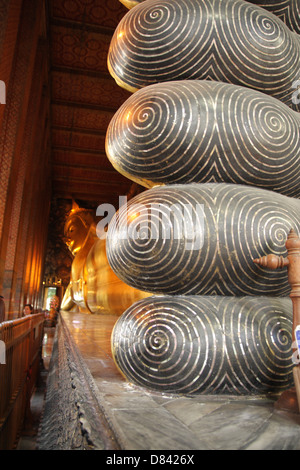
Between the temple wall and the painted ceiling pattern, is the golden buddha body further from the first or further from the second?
the painted ceiling pattern

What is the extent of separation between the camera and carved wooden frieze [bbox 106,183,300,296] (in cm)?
72

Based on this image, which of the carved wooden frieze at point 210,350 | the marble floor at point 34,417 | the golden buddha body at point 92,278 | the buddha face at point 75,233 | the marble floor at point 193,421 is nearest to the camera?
the marble floor at point 193,421

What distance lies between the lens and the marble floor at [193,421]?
1.36 feet

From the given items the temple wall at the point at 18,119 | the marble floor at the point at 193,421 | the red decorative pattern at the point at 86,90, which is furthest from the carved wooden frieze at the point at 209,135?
the red decorative pattern at the point at 86,90

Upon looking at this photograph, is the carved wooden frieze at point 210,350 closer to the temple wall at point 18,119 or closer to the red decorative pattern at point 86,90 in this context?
the temple wall at point 18,119

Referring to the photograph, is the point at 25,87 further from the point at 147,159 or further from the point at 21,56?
→ the point at 147,159

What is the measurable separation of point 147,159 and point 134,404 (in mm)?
548

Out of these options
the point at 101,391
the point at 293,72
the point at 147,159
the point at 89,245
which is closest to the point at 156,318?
the point at 101,391

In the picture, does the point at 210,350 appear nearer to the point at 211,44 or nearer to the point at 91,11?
the point at 211,44

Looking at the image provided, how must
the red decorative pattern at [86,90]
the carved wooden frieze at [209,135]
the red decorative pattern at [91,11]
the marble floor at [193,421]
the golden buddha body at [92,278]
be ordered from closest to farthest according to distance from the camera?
1. the marble floor at [193,421]
2. the carved wooden frieze at [209,135]
3. the golden buddha body at [92,278]
4. the red decorative pattern at [91,11]
5. the red decorative pattern at [86,90]

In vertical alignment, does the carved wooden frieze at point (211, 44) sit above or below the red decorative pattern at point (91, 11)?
below

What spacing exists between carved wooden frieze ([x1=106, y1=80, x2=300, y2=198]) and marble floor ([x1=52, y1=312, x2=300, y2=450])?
510 mm

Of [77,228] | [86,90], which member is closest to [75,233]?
[77,228]

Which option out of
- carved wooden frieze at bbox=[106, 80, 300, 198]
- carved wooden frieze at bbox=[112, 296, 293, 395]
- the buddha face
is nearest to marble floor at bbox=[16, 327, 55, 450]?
carved wooden frieze at bbox=[112, 296, 293, 395]
